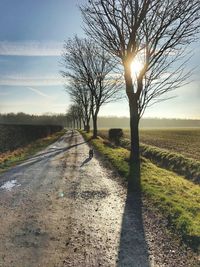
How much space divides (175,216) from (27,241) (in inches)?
129

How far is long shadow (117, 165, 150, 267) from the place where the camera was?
15.6 ft

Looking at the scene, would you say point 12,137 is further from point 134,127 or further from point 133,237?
point 133,237

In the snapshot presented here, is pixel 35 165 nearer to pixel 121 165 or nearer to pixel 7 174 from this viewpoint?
pixel 7 174

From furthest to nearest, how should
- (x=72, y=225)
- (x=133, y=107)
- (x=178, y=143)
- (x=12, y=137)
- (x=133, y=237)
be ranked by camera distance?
(x=178, y=143) < (x=12, y=137) < (x=133, y=107) < (x=72, y=225) < (x=133, y=237)

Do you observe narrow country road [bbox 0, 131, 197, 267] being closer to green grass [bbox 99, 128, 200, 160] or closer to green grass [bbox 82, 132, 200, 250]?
green grass [bbox 82, 132, 200, 250]

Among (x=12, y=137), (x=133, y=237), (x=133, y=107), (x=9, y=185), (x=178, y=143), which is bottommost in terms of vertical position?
(x=178, y=143)

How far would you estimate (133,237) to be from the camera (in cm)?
572

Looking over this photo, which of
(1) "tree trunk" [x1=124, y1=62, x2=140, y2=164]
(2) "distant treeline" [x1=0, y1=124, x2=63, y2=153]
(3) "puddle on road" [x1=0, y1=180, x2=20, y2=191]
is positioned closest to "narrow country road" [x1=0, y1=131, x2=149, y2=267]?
(3) "puddle on road" [x1=0, y1=180, x2=20, y2=191]

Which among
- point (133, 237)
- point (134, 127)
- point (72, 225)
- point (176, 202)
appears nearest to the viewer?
point (133, 237)

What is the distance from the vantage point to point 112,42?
51.2 feet

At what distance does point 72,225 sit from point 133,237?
1.32 meters

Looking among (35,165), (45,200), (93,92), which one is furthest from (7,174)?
(93,92)

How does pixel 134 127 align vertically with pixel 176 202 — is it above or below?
above

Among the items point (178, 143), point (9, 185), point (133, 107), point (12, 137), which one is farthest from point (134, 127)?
point (178, 143)
